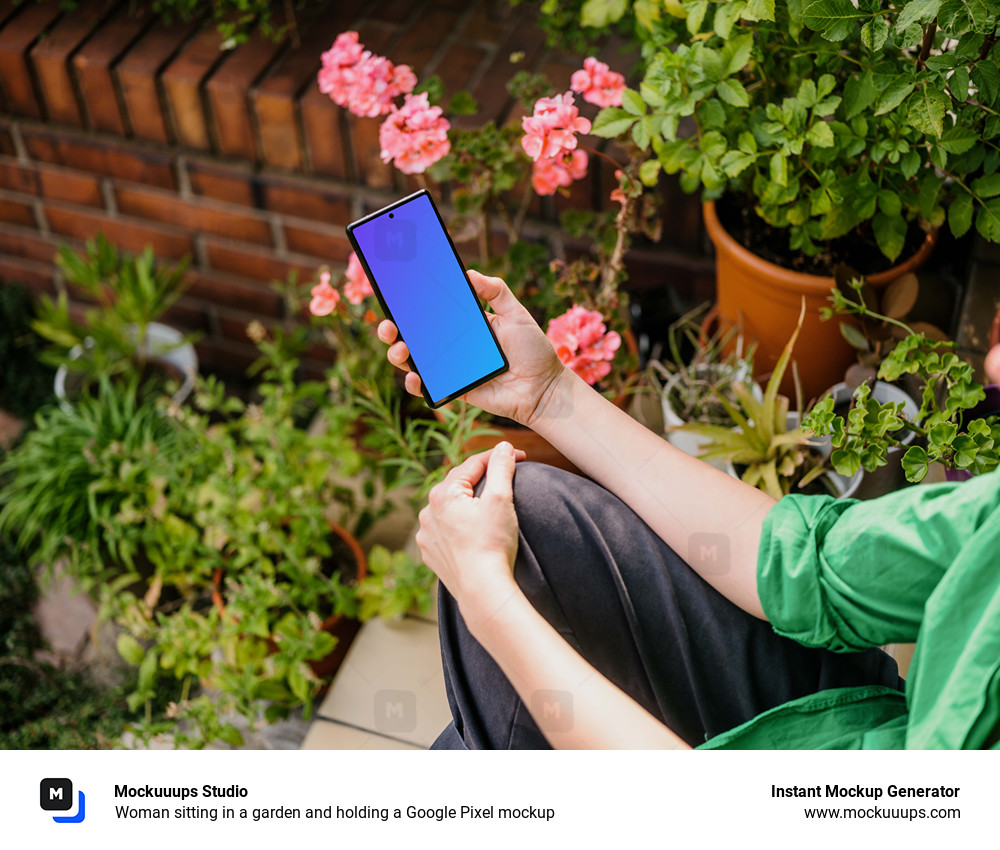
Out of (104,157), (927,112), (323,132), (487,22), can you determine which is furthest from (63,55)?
(927,112)

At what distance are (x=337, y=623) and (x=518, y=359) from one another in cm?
64

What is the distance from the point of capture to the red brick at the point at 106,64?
1.68 meters

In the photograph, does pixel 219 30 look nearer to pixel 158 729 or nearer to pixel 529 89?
pixel 529 89

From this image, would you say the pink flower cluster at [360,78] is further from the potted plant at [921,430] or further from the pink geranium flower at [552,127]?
the potted plant at [921,430]

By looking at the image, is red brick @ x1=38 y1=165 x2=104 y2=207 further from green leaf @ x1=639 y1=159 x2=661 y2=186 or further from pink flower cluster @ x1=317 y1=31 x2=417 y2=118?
green leaf @ x1=639 y1=159 x2=661 y2=186

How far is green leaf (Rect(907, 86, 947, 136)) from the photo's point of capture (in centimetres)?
93

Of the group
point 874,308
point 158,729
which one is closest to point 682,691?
point 874,308

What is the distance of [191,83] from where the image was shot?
1625mm

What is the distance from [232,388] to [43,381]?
405 mm

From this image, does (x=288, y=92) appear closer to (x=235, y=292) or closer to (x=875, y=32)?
(x=235, y=292)

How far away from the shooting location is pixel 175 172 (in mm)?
1747

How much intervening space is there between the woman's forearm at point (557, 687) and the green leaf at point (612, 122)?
1.87ft

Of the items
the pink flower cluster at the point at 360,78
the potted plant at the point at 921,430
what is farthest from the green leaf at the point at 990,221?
the pink flower cluster at the point at 360,78

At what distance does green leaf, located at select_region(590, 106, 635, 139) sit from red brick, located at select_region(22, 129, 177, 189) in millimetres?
985
